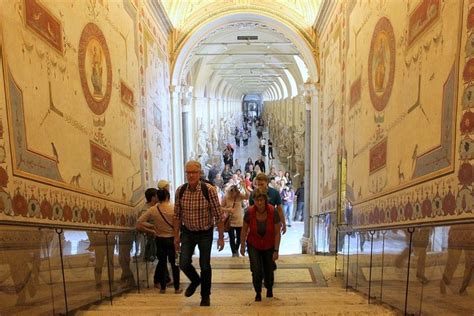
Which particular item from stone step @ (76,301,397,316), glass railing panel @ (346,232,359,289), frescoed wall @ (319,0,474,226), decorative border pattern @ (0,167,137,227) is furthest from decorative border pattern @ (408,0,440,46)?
decorative border pattern @ (0,167,137,227)

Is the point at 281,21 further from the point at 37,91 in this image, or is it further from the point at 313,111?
the point at 37,91

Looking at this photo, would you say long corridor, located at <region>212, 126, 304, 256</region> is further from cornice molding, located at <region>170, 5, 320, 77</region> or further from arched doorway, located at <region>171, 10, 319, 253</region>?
cornice molding, located at <region>170, 5, 320, 77</region>

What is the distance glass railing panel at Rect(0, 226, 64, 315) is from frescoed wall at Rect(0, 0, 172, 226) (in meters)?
0.18

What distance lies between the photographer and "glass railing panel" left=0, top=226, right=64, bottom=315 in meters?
2.79

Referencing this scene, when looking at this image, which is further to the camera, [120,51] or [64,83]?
[120,51]

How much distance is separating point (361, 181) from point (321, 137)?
418 cm

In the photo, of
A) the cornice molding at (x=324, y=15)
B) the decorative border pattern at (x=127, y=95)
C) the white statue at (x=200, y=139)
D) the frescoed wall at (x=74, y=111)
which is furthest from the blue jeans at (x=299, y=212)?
the decorative border pattern at (x=127, y=95)

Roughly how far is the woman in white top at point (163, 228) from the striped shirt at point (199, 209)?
1057 mm

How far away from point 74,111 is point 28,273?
1.93 metres

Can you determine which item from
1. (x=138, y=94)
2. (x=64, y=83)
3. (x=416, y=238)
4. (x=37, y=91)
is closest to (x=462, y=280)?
(x=416, y=238)

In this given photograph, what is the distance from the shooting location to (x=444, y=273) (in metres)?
2.89

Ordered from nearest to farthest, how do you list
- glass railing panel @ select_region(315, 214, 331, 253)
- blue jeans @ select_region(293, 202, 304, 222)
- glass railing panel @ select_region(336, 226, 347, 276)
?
glass railing panel @ select_region(336, 226, 347, 276)
glass railing panel @ select_region(315, 214, 331, 253)
blue jeans @ select_region(293, 202, 304, 222)

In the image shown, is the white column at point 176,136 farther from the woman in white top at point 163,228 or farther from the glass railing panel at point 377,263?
the glass railing panel at point 377,263

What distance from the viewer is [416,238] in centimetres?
340
